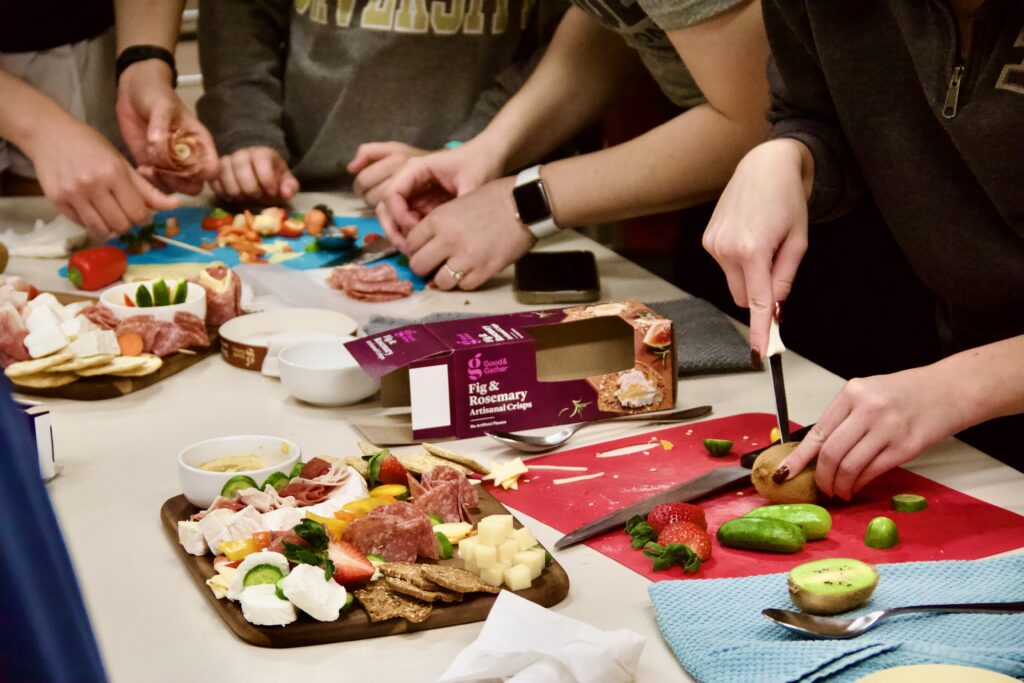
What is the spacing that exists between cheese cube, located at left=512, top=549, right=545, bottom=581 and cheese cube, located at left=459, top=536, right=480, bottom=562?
39 mm

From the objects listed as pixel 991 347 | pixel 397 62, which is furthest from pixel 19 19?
pixel 991 347

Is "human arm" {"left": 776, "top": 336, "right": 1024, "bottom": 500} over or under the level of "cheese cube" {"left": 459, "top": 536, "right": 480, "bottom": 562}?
over

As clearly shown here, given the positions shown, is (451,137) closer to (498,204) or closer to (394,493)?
(498,204)

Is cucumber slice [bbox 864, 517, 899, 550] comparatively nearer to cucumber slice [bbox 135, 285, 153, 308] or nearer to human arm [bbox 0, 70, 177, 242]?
cucumber slice [bbox 135, 285, 153, 308]

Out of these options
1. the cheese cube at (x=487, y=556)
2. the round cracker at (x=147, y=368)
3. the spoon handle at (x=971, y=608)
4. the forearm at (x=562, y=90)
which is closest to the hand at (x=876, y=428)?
the spoon handle at (x=971, y=608)

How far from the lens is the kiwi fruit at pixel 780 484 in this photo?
1.26 meters

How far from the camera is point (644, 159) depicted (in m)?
2.00

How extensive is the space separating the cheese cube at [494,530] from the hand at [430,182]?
41.8 inches

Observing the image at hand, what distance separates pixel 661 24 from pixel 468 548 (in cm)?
90

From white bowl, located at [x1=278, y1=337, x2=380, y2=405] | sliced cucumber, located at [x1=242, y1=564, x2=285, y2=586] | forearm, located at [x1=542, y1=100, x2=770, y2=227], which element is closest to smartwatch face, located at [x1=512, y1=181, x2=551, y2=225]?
forearm, located at [x1=542, y1=100, x2=770, y2=227]

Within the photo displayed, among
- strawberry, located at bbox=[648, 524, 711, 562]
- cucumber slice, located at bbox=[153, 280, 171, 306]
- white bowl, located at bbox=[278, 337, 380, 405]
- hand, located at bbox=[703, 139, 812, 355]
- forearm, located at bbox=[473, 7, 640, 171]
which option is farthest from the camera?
forearm, located at bbox=[473, 7, 640, 171]

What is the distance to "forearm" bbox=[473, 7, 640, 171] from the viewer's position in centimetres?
226

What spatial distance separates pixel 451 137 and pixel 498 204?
65 cm

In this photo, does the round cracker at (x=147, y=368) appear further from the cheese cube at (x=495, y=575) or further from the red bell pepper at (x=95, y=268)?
the cheese cube at (x=495, y=575)
